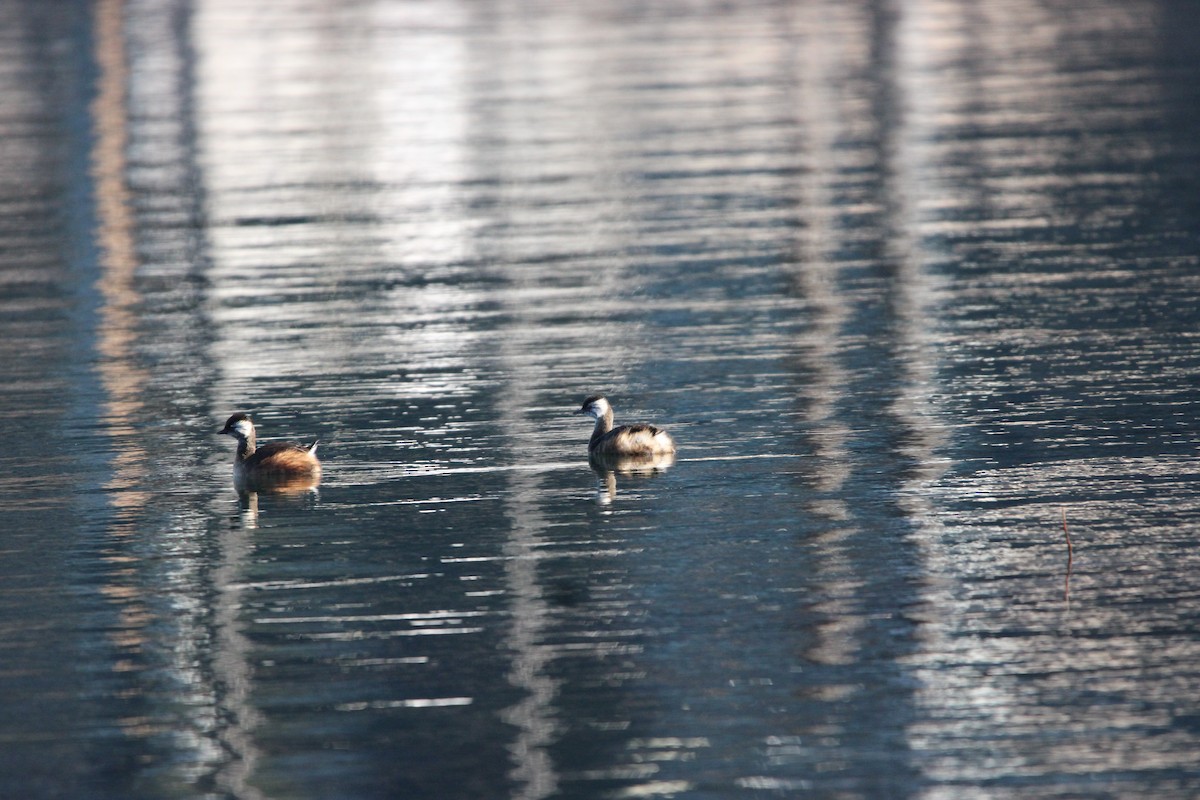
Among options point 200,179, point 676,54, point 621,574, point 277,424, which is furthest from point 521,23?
point 621,574

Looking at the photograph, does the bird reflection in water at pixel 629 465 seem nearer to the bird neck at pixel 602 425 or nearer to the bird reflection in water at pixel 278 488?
the bird neck at pixel 602 425

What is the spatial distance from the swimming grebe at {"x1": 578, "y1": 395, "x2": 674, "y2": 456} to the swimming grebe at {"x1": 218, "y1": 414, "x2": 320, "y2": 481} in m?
2.37

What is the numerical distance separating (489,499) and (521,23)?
2491 inches

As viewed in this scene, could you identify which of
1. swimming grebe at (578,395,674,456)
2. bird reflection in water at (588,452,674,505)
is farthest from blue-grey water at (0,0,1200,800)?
swimming grebe at (578,395,674,456)

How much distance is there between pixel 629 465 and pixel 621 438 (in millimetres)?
315

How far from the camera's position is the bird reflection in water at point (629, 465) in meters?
16.7

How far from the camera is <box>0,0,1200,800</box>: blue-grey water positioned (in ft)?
36.2

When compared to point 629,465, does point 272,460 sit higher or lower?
higher

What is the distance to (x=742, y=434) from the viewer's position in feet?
58.5

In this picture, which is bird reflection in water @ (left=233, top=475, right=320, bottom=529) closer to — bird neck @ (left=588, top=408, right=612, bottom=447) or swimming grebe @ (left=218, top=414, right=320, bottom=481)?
swimming grebe @ (left=218, top=414, right=320, bottom=481)

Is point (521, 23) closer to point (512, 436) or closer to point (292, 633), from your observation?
point (512, 436)

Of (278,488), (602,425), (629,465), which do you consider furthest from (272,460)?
(629,465)

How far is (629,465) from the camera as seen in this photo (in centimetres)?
1686

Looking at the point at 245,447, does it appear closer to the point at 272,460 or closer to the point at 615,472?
the point at 272,460
